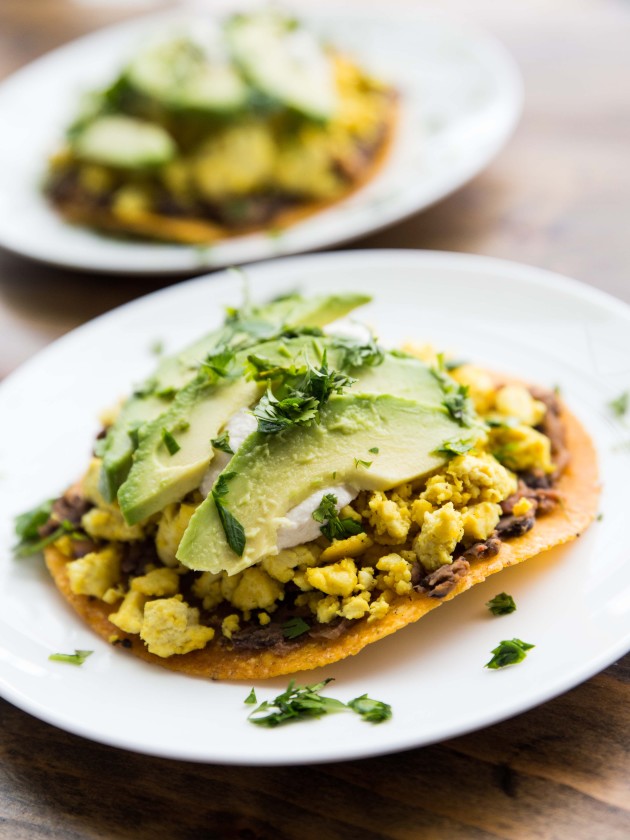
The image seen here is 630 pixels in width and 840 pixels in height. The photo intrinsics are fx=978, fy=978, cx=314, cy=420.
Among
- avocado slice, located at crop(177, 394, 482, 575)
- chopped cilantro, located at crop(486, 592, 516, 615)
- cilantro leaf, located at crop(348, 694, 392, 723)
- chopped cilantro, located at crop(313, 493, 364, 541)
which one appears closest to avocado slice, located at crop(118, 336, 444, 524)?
avocado slice, located at crop(177, 394, 482, 575)

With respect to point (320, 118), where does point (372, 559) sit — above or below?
below

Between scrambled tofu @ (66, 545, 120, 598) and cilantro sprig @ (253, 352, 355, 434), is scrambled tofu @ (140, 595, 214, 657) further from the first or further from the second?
cilantro sprig @ (253, 352, 355, 434)

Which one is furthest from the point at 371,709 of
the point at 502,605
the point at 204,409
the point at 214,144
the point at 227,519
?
the point at 214,144

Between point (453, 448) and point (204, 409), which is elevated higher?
point (204, 409)

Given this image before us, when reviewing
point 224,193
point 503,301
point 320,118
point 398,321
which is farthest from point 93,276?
point 503,301

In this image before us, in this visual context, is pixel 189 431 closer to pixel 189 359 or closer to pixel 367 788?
pixel 189 359

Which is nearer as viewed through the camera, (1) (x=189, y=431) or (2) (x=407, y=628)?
(2) (x=407, y=628)

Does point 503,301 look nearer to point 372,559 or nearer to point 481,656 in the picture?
point 372,559
